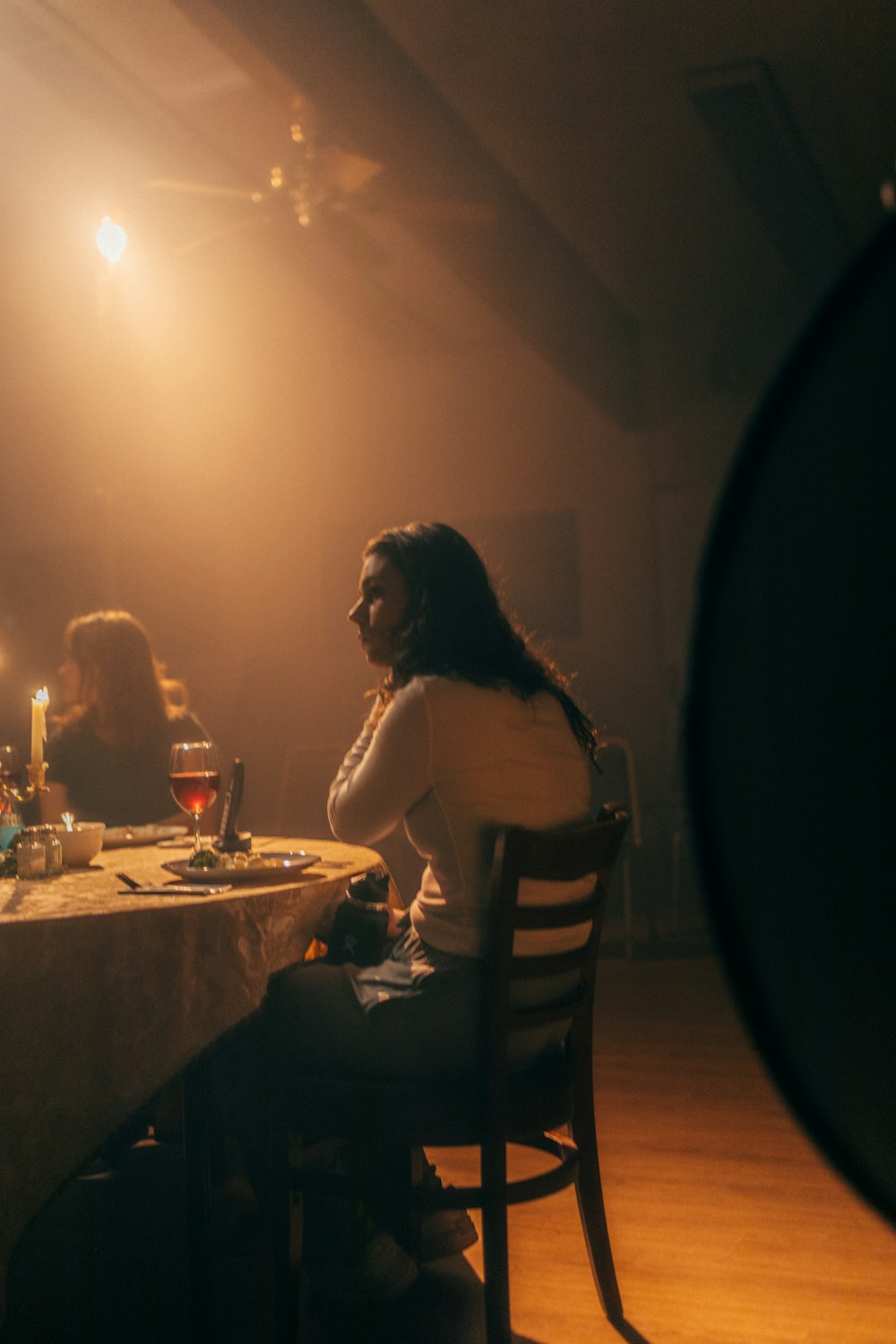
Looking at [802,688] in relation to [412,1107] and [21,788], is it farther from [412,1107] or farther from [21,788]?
[21,788]

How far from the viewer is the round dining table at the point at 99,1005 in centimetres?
129

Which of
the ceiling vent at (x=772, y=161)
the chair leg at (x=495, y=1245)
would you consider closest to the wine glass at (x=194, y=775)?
the chair leg at (x=495, y=1245)

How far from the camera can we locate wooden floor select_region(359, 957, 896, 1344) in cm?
166

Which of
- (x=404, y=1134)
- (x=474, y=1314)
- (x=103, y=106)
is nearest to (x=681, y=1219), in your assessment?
Answer: (x=474, y=1314)

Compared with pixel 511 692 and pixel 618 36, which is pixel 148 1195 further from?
pixel 618 36

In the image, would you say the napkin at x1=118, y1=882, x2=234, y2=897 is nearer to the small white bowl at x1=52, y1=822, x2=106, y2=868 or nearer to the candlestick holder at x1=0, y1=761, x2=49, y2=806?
the small white bowl at x1=52, y1=822, x2=106, y2=868

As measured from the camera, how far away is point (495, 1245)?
1.39 m

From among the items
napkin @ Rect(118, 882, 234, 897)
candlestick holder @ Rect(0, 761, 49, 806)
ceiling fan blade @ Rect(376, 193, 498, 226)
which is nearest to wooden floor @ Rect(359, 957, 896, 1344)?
napkin @ Rect(118, 882, 234, 897)

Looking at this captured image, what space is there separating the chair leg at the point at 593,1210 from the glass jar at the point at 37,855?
0.80 meters

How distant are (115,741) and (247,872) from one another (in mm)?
1288

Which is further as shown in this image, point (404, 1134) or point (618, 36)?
point (618, 36)

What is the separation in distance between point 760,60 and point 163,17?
6.40 feet

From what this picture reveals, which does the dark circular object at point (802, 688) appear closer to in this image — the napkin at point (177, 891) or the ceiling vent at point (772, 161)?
the napkin at point (177, 891)

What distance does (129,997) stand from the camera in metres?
1.34
